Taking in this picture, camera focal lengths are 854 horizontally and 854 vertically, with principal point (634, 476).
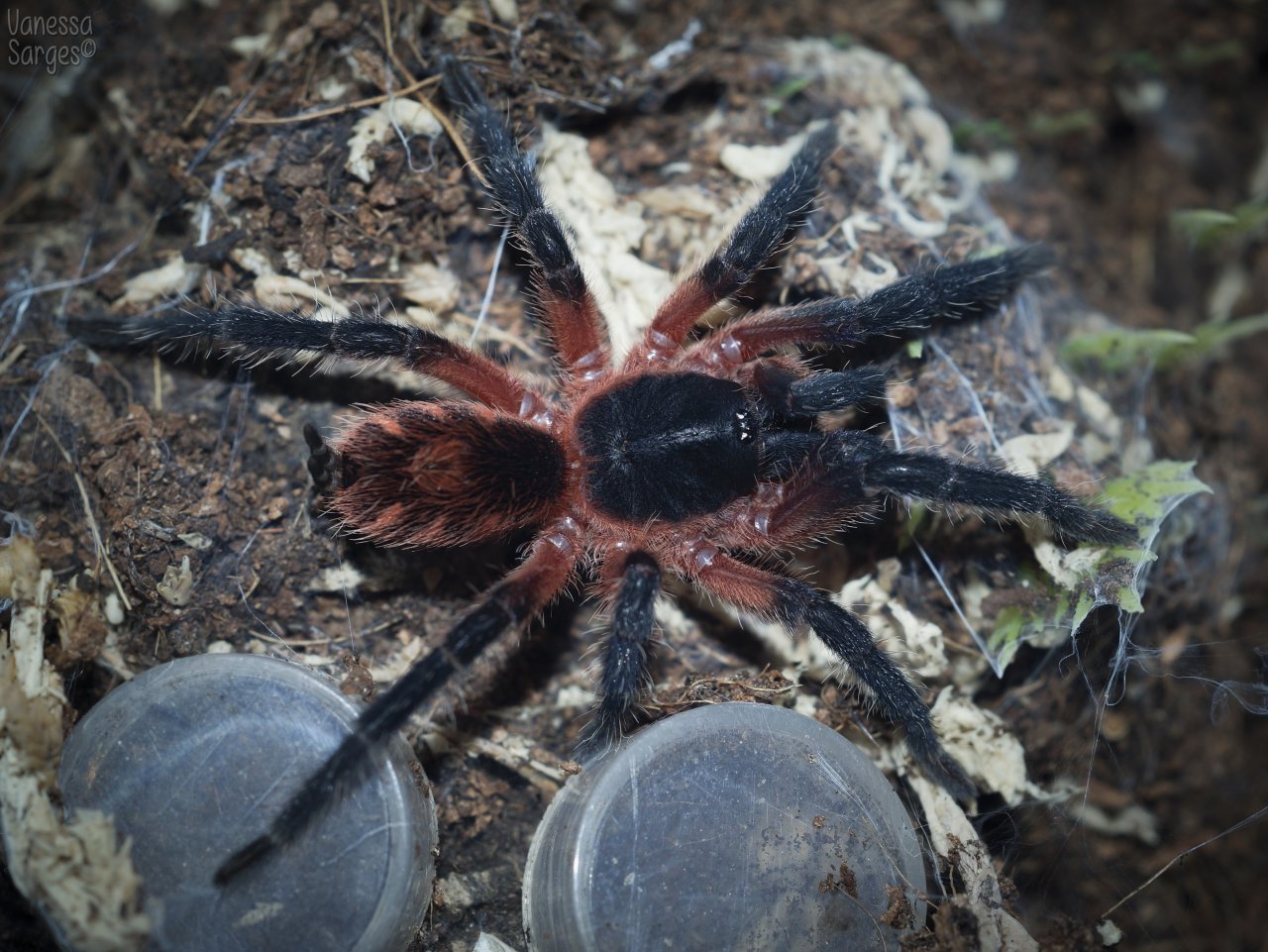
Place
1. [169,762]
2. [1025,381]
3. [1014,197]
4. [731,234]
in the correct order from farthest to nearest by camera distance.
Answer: [1014,197] → [1025,381] → [731,234] → [169,762]

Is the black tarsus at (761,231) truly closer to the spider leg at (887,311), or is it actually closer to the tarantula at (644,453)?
the tarantula at (644,453)

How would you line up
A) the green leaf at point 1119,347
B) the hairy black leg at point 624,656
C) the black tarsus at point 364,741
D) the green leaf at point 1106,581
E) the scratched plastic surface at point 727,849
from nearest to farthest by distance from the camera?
the black tarsus at point 364,741
the scratched plastic surface at point 727,849
the hairy black leg at point 624,656
the green leaf at point 1106,581
the green leaf at point 1119,347

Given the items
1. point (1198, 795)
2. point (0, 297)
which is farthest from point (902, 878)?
point (0, 297)

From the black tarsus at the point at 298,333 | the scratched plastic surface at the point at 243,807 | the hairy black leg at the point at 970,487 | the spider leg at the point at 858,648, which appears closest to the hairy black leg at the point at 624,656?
the spider leg at the point at 858,648

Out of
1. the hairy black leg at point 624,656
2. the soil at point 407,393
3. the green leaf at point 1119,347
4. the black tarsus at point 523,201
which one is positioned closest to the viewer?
the hairy black leg at point 624,656

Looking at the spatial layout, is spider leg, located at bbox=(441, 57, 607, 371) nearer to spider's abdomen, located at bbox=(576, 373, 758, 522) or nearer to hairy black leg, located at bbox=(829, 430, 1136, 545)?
spider's abdomen, located at bbox=(576, 373, 758, 522)

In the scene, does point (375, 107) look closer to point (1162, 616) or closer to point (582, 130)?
point (582, 130)
